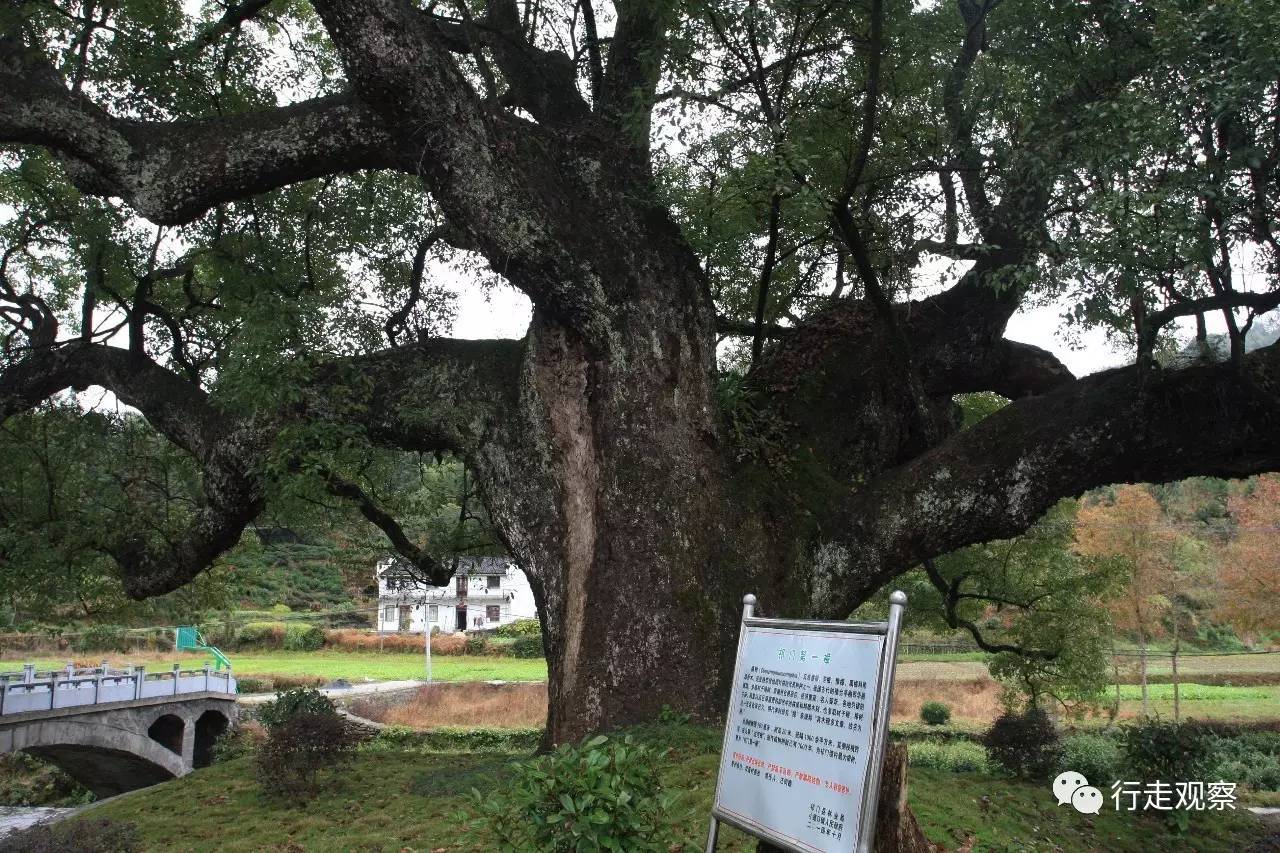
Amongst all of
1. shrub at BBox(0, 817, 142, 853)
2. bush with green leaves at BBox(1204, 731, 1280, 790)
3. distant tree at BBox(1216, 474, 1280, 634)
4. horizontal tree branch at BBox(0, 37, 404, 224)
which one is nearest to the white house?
distant tree at BBox(1216, 474, 1280, 634)

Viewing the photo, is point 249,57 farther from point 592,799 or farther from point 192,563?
point 592,799

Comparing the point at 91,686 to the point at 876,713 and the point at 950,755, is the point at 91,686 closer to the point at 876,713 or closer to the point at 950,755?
the point at 950,755

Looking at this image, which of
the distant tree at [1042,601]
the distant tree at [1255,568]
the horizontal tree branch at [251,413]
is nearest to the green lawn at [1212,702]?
the distant tree at [1255,568]

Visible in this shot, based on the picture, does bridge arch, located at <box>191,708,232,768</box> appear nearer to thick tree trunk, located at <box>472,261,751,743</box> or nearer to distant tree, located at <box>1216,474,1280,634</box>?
thick tree trunk, located at <box>472,261,751,743</box>

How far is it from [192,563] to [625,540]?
16.2 feet

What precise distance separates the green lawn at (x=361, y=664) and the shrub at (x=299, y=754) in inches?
952

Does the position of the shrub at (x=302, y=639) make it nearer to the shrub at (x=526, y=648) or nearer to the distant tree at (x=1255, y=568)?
the shrub at (x=526, y=648)

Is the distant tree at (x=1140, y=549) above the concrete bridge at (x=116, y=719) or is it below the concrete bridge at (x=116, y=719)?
above

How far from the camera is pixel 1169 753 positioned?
28.6 feet

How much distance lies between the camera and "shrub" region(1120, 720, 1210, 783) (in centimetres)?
865

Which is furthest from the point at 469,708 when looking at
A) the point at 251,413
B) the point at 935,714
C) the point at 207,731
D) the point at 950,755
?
the point at 251,413

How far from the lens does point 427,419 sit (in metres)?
7.73

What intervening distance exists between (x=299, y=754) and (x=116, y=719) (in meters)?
16.1

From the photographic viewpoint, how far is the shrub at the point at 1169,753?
8648 millimetres
